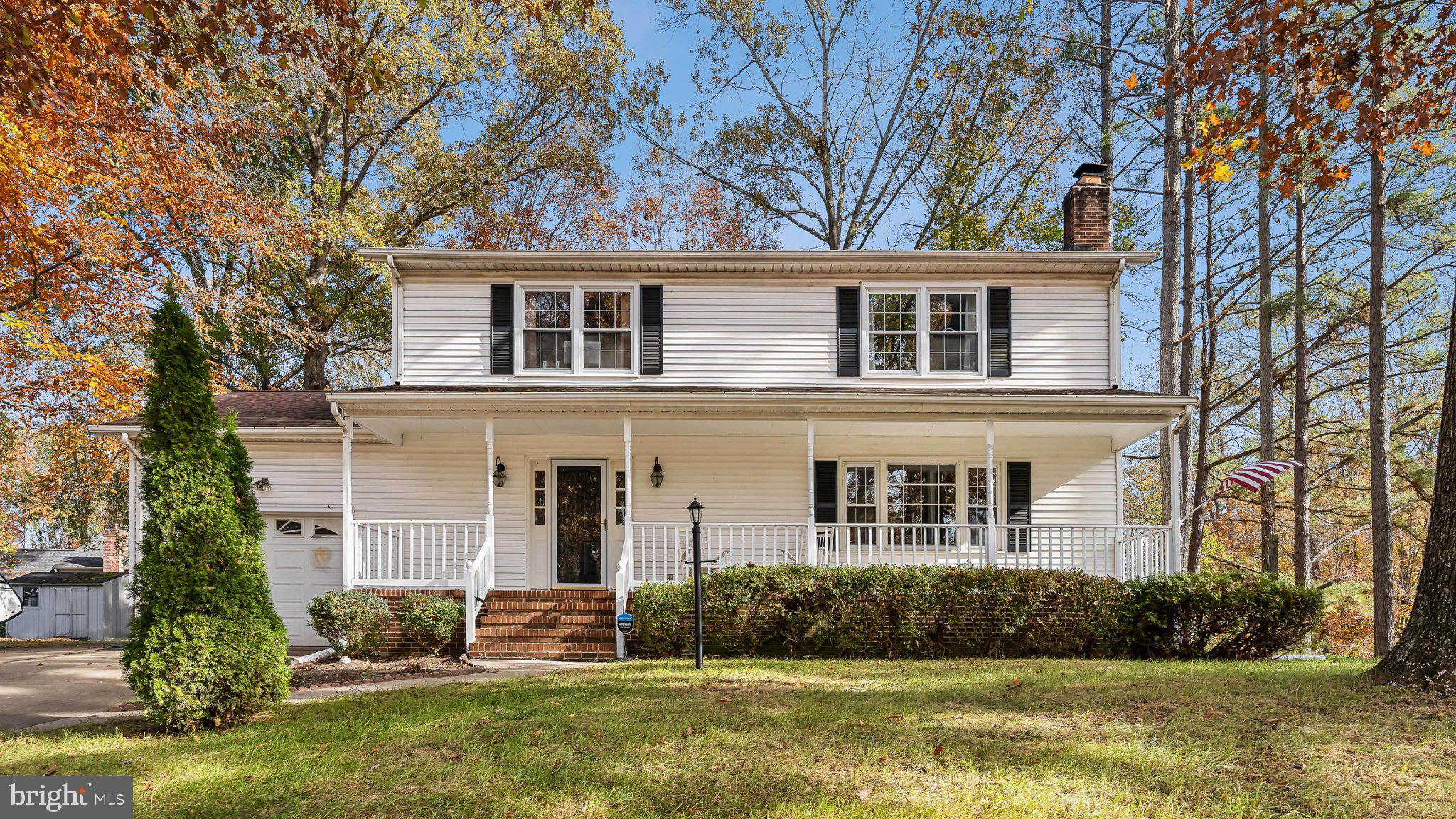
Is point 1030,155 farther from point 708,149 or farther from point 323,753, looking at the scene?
point 323,753

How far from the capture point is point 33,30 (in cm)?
629

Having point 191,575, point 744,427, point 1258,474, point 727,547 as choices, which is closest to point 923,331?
point 744,427

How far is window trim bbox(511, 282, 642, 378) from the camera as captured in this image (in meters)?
12.0

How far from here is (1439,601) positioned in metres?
5.76

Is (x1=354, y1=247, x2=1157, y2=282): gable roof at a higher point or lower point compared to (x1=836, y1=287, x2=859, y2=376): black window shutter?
higher

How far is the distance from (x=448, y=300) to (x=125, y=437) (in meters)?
5.43

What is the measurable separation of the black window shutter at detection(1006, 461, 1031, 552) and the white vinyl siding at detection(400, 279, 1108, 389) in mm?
1356

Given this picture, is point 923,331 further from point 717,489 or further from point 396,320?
point 396,320

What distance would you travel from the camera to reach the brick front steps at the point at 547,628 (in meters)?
9.90

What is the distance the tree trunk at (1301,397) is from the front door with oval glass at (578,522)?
13.2m

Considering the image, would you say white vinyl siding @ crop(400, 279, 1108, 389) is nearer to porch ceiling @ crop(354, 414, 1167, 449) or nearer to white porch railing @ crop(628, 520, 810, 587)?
porch ceiling @ crop(354, 414, 1167, 449)

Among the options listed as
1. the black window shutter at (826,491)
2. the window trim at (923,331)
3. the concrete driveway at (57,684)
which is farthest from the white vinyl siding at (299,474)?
the window trim at (923,331)

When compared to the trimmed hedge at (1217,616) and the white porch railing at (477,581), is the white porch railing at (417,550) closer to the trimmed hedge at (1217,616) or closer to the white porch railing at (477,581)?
the white porch railing at (477,581)

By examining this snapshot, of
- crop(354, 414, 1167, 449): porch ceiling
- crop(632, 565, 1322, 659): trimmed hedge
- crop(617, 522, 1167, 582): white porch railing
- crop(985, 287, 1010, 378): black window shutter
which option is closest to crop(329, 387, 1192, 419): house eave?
crop(354, 414, 1167, 449): porch ceiling
